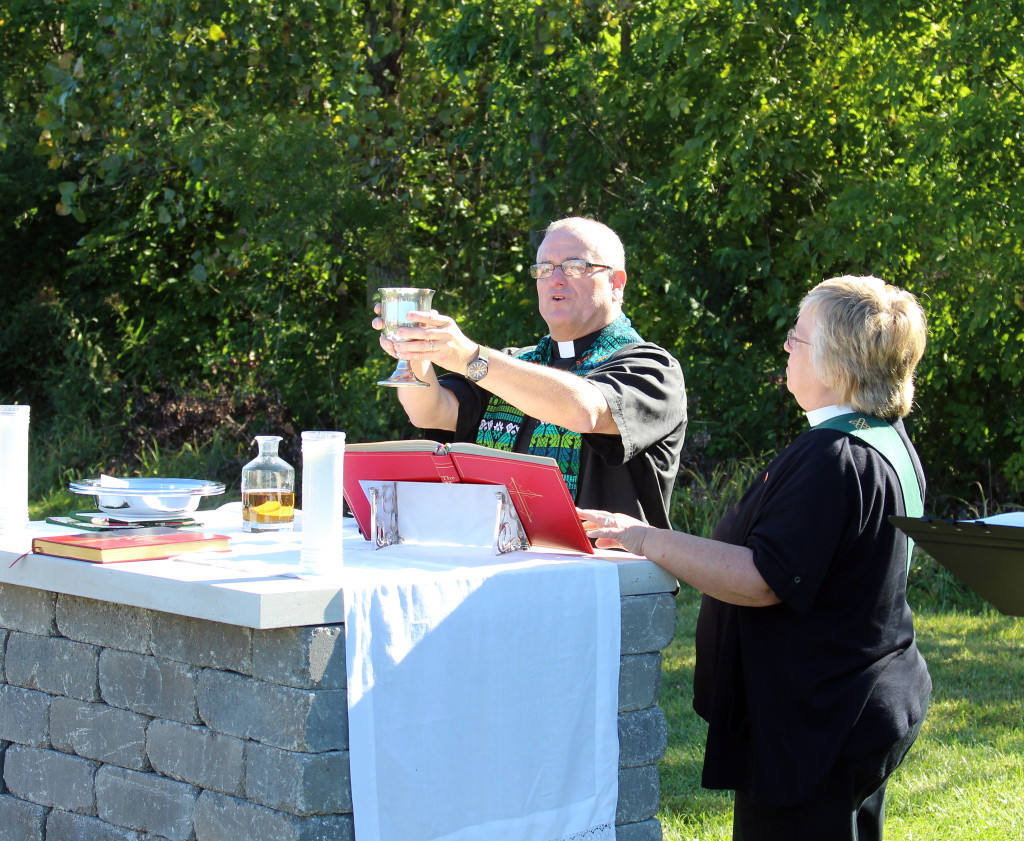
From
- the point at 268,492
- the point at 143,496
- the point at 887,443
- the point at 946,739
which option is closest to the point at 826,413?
the point at 887,443

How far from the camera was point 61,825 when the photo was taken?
2.89 meters

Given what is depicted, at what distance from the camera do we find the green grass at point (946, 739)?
157 inches

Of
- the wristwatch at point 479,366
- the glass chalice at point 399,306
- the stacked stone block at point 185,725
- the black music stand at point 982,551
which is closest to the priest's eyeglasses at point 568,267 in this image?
the wristwatch at point 479,366

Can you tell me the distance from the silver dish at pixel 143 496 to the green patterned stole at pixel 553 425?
2.80ft

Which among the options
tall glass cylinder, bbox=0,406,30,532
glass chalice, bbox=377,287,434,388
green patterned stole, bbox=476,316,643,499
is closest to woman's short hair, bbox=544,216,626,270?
green patterned stole, bbox=476,316,643,499

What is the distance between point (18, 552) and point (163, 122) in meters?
7.52

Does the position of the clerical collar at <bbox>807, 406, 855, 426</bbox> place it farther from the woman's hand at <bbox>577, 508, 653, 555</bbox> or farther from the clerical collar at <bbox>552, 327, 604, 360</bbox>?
the clerical collar at <bbox>552, 327, 604, 360</bbox>

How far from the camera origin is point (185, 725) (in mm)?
2613

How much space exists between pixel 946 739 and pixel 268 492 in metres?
3.12

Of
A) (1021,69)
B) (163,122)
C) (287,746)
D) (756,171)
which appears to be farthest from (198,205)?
(287,746)

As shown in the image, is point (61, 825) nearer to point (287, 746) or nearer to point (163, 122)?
point (287, 746)

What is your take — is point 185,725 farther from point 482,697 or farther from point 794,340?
point 794,340

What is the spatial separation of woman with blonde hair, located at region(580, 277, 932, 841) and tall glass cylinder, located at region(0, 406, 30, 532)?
67.7 inches

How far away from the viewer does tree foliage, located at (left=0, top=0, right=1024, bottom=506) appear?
24.0 ft
